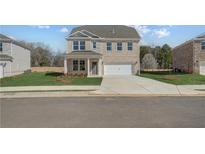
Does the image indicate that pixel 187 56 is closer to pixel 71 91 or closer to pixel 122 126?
pixel 71 91

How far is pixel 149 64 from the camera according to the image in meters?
47.5

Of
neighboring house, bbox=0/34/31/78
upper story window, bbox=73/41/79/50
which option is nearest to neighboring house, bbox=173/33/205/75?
upper story window, bbox=73/41/79/50

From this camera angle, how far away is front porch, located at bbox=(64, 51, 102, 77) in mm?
31562

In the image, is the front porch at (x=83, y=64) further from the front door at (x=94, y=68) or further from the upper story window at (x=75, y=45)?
the upper story window at (x=75, y=45)

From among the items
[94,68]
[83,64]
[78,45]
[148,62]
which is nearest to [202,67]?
[94,68]

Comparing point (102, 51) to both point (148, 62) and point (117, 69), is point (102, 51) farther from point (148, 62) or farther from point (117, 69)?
point (148, 62)

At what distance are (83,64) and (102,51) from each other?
3.11m

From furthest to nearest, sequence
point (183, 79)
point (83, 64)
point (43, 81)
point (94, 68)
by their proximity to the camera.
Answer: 1. point (94, 68)
2. point (83, 64)
3. point (183, 79)
4. point (43, 81)

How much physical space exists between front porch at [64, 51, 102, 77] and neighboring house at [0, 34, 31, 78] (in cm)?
577

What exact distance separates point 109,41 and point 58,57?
888cm

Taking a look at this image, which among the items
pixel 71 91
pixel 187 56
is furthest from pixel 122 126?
pixel 187 56

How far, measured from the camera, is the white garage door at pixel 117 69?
33.7m

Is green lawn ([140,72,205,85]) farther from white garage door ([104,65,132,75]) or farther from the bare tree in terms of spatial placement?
the bare tree

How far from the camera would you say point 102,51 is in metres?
34.0
